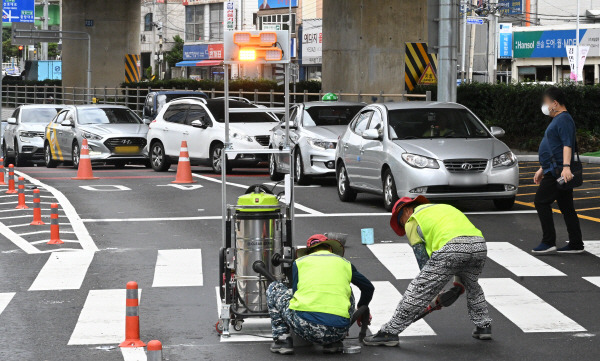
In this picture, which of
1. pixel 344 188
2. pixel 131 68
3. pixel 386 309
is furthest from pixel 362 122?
pixel 131 68

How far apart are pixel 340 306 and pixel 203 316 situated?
7.12ft

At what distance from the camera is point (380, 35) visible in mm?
31859

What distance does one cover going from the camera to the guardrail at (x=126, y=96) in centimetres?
3253

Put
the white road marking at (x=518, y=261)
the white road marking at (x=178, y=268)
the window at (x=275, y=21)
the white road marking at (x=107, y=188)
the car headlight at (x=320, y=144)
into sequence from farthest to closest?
the window at (x=275, y=21)
the car headlight at (x=320, y=144)
the white road marking at (x=107, y=188)
the white road marking at (x=518, y=261)
the white road marking at (x=178, y=268)

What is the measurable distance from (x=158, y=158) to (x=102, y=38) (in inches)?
1081

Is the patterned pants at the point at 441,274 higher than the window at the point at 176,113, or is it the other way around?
the window at the point at 176,113

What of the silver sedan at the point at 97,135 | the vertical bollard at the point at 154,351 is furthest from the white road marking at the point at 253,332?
the silver sedan at the point at 97,135

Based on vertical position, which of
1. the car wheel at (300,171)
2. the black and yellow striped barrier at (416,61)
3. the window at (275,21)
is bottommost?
the car wheel at (300,171)

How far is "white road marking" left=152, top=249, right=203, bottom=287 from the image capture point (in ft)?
36.7

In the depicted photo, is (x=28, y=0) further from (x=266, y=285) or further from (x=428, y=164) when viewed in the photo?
(x=266, y=285)

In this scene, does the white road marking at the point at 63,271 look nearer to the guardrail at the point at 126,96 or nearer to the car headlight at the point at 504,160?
the car headlight at the point at 504,160

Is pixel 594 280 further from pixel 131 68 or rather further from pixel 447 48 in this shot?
pixel 131 68

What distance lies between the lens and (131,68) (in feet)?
172

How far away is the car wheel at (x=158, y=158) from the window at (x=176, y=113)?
24.9 inches
